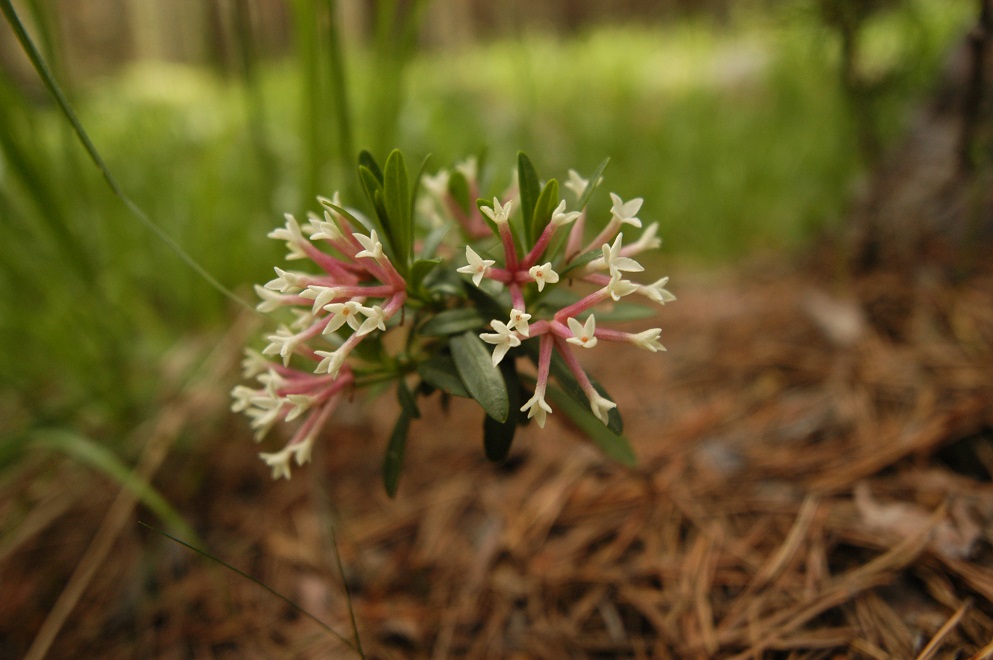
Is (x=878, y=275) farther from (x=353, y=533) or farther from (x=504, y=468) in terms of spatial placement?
(x=353, y=533)

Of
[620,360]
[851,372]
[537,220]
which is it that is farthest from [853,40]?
[537,220]

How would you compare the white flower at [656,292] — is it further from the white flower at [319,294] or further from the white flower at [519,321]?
the white flower at [319,294]

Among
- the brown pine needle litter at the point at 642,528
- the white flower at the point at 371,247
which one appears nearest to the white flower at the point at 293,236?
the white flower at the point at 371,247

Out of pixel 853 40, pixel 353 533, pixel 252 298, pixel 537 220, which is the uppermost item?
pixel 853 40

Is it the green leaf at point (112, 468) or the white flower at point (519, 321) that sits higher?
the white flower at point (519, 321)

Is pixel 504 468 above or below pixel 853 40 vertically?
below
